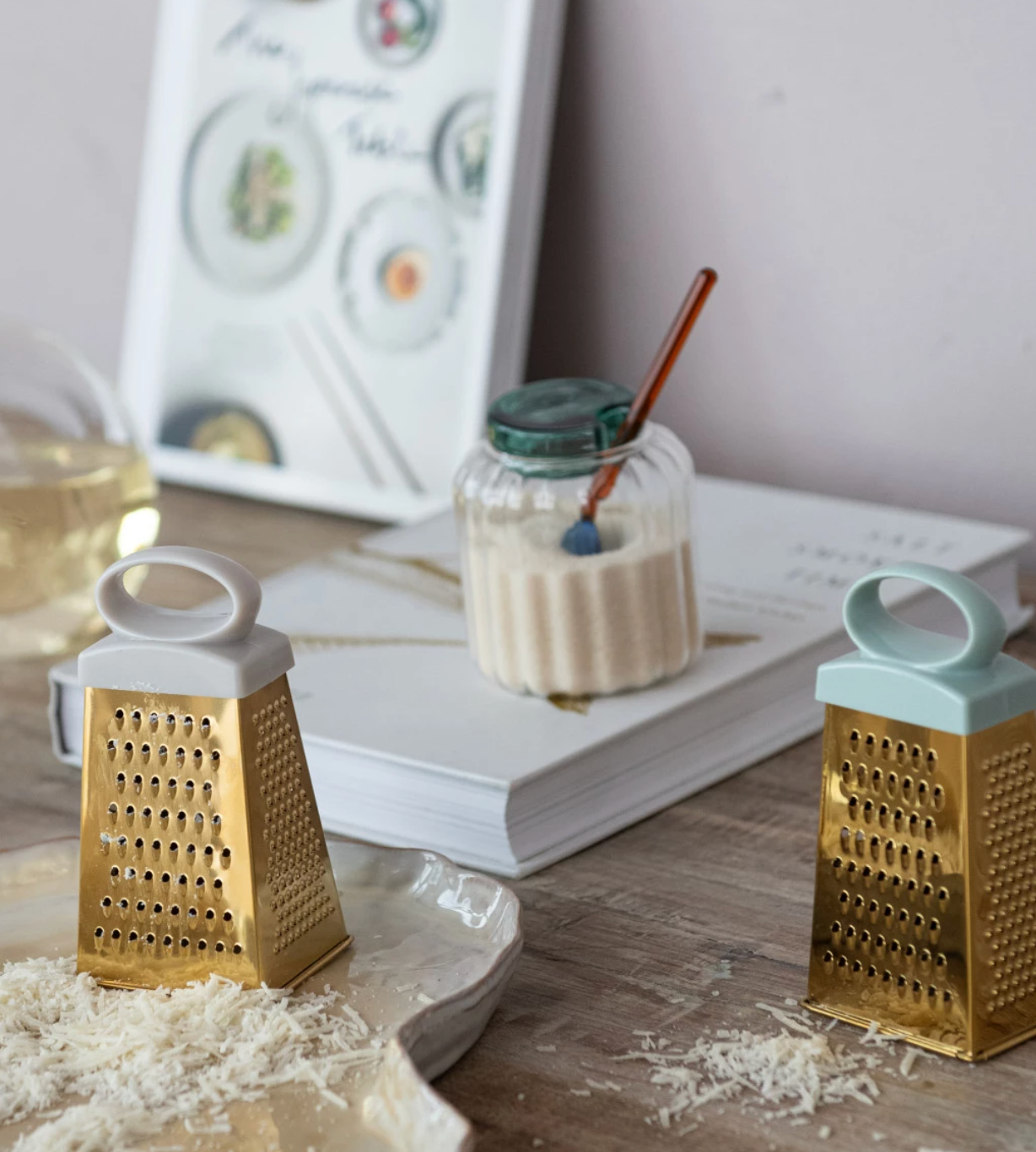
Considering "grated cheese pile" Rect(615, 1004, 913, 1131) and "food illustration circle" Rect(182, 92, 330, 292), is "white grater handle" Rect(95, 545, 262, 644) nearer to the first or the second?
"grated cheese pile" Rect(615, 1004, 913, 1131)

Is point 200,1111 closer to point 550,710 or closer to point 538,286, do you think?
point 550,710

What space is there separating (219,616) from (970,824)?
0.29m

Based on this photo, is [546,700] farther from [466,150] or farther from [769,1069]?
[466,150]

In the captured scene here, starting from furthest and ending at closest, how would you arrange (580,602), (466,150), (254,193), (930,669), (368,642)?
(254,193) < (466,150) < (368,642) < (580,602) < (930,669)

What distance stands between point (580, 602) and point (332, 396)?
1.61 ft

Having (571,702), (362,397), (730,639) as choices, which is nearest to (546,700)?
(571,702)

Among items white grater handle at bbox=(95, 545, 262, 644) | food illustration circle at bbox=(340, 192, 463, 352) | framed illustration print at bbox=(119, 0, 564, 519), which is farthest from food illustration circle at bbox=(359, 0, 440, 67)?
white grater handle at bbox=(95, 545, 262, 644)

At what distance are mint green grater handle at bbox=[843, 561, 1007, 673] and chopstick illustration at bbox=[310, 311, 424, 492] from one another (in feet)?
2.11

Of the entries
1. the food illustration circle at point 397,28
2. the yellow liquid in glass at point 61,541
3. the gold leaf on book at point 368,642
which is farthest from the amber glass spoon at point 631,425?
the food illustration circle at point 397,28

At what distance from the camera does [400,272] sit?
117cm

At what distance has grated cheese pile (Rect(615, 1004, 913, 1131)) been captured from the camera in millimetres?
533

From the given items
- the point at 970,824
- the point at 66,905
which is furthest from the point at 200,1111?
the point at 970,824

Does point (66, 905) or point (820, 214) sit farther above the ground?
point (820, 214)

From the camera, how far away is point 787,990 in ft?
1.97
